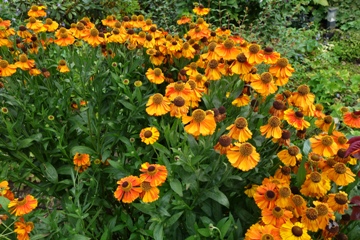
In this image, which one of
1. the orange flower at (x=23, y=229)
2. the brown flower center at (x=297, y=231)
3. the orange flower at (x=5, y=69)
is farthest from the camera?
the orange flower at (x=5, y=69)

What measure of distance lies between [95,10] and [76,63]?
7.87ft

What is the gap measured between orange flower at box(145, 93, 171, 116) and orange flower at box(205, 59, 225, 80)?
22cm

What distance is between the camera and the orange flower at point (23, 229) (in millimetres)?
1132

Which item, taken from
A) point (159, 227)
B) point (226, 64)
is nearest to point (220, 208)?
point (159, 227)

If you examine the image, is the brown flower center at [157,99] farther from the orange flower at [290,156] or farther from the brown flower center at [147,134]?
the orange flower at [290,156]

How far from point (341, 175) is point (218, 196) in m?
0.37

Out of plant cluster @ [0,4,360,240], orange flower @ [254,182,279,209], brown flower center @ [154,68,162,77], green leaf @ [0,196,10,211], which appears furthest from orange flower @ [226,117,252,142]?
green leaf @ [0,196,10,211]

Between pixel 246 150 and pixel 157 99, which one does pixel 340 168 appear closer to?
pixel 246 150

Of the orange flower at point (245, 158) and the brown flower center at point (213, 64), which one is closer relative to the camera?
the orange flower at point (245, 158)

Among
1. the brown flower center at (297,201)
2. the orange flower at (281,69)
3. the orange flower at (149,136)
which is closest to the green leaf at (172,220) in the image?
the orange flower at (149,136)

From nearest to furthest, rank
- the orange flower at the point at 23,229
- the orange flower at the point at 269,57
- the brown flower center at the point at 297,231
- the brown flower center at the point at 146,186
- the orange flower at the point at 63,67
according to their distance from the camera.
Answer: the brown flower center at the point at 297,231, the brown flower center at the point at 146,186, the orange flower at the point at 23,229, the orange flower at the point at 269,57, the orange flower at the point at 63,67

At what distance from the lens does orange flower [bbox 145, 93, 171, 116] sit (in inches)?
46.6

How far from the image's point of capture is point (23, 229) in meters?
1.15

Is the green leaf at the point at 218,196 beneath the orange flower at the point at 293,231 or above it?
beneath
